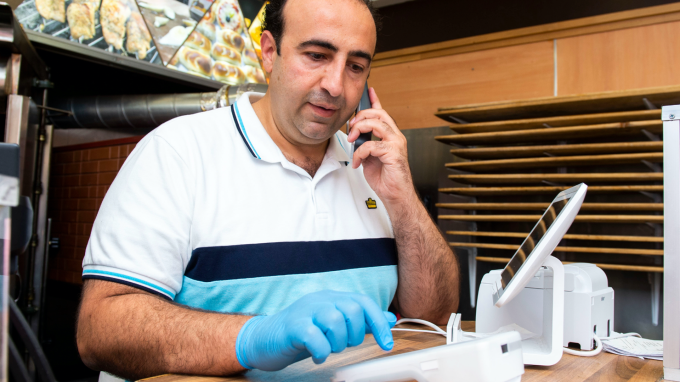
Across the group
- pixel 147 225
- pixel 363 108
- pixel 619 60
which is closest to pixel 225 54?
pixel 363 108

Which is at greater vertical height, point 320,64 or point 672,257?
point 320,64

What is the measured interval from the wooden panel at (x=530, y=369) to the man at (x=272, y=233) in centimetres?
5

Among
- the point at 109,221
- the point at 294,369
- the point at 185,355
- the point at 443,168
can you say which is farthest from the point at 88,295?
the point at 443,168

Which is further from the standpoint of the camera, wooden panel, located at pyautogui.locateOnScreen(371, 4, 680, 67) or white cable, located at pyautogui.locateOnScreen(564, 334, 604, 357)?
wooden panel, located at pyautogui.locateOnScreen(371, 4, 680, 67)

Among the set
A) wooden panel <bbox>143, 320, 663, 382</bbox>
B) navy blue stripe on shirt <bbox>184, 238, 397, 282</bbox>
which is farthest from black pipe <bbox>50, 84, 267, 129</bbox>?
wooden panel <bbox>143, 320, 663, 382</bbox>

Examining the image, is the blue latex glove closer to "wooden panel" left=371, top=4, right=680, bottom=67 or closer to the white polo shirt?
the white polo shirt

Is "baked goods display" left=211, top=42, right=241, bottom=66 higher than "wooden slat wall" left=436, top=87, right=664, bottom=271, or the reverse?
"baked goods display" left=211, top=42, right=241, bottom=66

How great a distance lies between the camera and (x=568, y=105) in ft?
7.70

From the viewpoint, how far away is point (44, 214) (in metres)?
2.88

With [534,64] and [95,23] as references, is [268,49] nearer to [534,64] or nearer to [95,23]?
[534,64]

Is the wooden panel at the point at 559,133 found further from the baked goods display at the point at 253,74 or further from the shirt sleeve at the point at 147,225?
the baked goods display at the point at 253,74

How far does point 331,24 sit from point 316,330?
947 mm

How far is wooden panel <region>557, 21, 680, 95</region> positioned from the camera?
98.7 inches

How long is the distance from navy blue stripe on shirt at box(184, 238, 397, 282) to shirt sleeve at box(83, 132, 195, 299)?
6 cm
